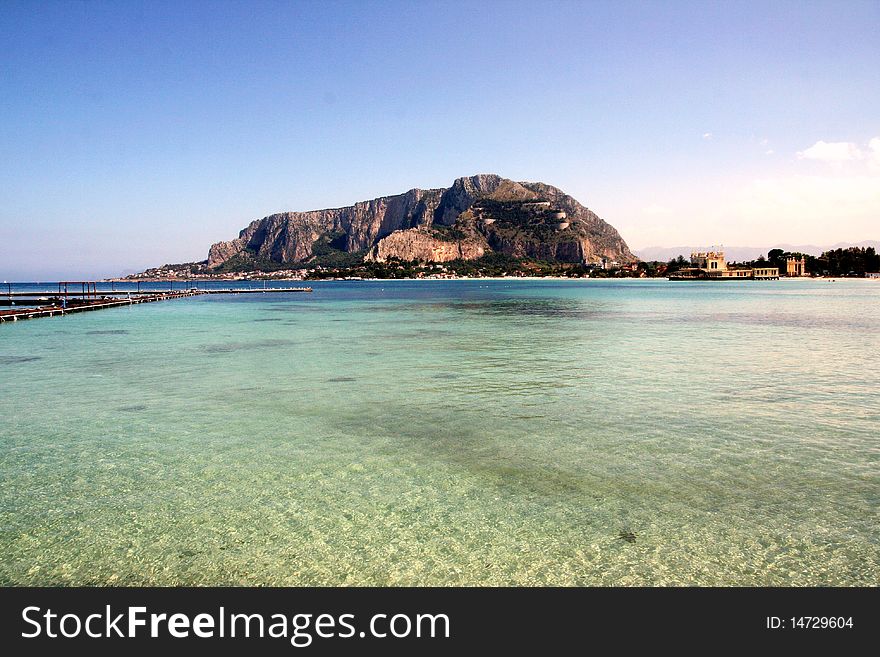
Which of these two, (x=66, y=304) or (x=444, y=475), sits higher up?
(x=66, y=304)

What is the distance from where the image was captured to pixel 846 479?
358 inches

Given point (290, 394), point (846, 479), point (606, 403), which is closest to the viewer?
point (846, 479)

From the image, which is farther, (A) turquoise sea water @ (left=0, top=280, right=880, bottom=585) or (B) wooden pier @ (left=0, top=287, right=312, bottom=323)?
(B) wooden pier @ (left=0, top=287, right=312, bottom=323)

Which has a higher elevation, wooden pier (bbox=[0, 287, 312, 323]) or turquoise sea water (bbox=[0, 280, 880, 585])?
wooden pier (bbox=[0, 287, 312, 323])

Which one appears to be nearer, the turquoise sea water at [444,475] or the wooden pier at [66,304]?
the turquoise sea water at [444,475]

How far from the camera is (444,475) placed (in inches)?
380

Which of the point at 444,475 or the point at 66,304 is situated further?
the point at 66,304

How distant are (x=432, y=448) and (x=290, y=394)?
284 inches

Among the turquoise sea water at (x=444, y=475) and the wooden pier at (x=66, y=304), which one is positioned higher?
the wooden pier at (x=66, y=304)

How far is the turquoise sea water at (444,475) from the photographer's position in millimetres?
6559

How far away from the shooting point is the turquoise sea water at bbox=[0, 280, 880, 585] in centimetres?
656
